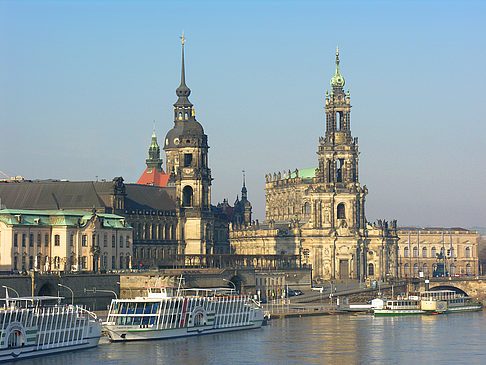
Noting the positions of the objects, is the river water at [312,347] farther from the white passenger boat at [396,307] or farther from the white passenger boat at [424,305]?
the white passenger boat at [424,305]

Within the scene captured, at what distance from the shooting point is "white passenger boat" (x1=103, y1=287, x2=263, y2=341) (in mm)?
125562

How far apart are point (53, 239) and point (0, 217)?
11063 millimetres

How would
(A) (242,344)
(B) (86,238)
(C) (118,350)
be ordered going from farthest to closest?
(B) (86,238) → (A) (242,344) → (C) (118,350)

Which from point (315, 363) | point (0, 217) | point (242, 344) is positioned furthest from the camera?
point (0, 217)

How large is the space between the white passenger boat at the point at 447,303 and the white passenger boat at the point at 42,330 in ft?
232

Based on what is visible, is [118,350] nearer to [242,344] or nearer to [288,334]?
[242,344]

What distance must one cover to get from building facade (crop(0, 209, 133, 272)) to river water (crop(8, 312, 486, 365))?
39.5 meters

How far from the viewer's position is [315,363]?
110 metres

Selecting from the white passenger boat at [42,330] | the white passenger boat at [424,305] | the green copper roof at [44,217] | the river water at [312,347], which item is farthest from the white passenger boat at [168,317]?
the green copper roof at [44,217]

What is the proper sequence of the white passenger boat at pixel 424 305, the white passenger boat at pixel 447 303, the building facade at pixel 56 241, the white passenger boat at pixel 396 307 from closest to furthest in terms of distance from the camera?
the building facade at pixel 56 241
the white passenger boat at pixel 396 307
the white passenger boat at pixel 424 305
the white passenger boat at pixel 447 303

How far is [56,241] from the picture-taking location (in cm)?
17800

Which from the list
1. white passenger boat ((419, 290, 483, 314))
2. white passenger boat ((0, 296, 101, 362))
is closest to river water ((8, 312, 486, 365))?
white passenger boat ((0, 296, 101, 362))

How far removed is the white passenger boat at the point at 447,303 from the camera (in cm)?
17888

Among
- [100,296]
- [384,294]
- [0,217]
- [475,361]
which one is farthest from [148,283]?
[475,361]
